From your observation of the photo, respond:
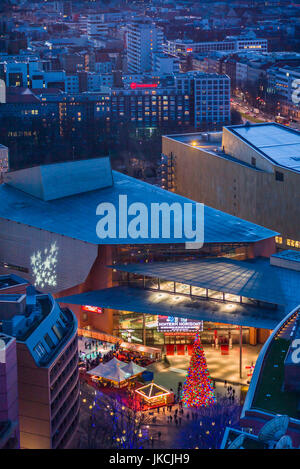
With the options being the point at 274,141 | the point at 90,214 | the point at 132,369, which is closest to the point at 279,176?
the point at 274,141

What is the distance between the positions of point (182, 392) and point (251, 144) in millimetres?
26343

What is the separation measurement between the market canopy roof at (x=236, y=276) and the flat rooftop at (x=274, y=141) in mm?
11267

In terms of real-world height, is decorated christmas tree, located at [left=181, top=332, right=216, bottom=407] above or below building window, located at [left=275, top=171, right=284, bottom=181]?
below

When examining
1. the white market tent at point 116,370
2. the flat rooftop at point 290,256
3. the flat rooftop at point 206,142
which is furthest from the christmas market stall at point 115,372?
the flat rooftop at point 206,142

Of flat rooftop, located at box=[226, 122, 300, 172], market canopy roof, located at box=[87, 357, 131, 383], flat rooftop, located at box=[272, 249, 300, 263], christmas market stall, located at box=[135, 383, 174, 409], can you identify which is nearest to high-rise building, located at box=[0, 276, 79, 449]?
christmas market stall, located at box=[135, 383, 174, 409]

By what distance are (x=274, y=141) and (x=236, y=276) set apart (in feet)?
67.5

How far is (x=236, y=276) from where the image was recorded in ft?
138

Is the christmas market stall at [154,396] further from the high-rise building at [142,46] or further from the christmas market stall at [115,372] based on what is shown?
the high-rise building at [142,46]

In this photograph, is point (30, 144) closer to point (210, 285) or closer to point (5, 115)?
point (5, 115)

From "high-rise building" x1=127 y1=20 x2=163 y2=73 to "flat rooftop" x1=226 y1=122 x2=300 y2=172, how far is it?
284 ft

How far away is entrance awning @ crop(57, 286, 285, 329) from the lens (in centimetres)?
3919

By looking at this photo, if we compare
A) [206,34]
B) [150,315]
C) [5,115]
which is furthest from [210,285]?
[206,34]

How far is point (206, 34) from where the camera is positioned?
622 ft

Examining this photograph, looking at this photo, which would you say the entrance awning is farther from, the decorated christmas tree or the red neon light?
the red neon light
